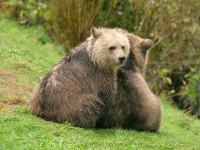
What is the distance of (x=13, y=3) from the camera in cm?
1884

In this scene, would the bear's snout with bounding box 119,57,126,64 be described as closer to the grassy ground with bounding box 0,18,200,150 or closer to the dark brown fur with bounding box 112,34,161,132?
the dark brown fur with bounding box 112,34,161,132

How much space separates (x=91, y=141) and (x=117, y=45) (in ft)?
5.45

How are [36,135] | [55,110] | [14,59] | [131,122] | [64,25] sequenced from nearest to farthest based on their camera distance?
1. [36,135]
2. [55,110]
3. [131,122]
4. [14,59]
5. [64,25]

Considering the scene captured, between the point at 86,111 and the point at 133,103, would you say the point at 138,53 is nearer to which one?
the point at 133,103

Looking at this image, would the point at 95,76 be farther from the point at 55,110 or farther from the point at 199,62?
the point at 199,62

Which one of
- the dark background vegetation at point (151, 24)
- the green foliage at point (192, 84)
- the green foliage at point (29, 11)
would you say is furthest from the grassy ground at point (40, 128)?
the green foliage at point (29, 11)

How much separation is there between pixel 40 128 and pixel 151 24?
9.37 m

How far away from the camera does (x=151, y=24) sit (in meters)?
18.3

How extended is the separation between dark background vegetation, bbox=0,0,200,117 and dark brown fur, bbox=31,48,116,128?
7.25 metres

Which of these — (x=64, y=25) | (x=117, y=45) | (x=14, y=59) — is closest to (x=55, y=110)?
(x=117, y=45)

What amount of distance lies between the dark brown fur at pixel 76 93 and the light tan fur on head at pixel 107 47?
121mm

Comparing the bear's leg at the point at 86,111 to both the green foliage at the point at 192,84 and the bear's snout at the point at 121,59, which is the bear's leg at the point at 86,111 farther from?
the green foliage at the point at 192,84

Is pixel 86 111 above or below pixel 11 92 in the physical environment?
below

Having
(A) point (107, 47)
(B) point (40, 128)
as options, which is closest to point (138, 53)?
(A) point (107, 47)
